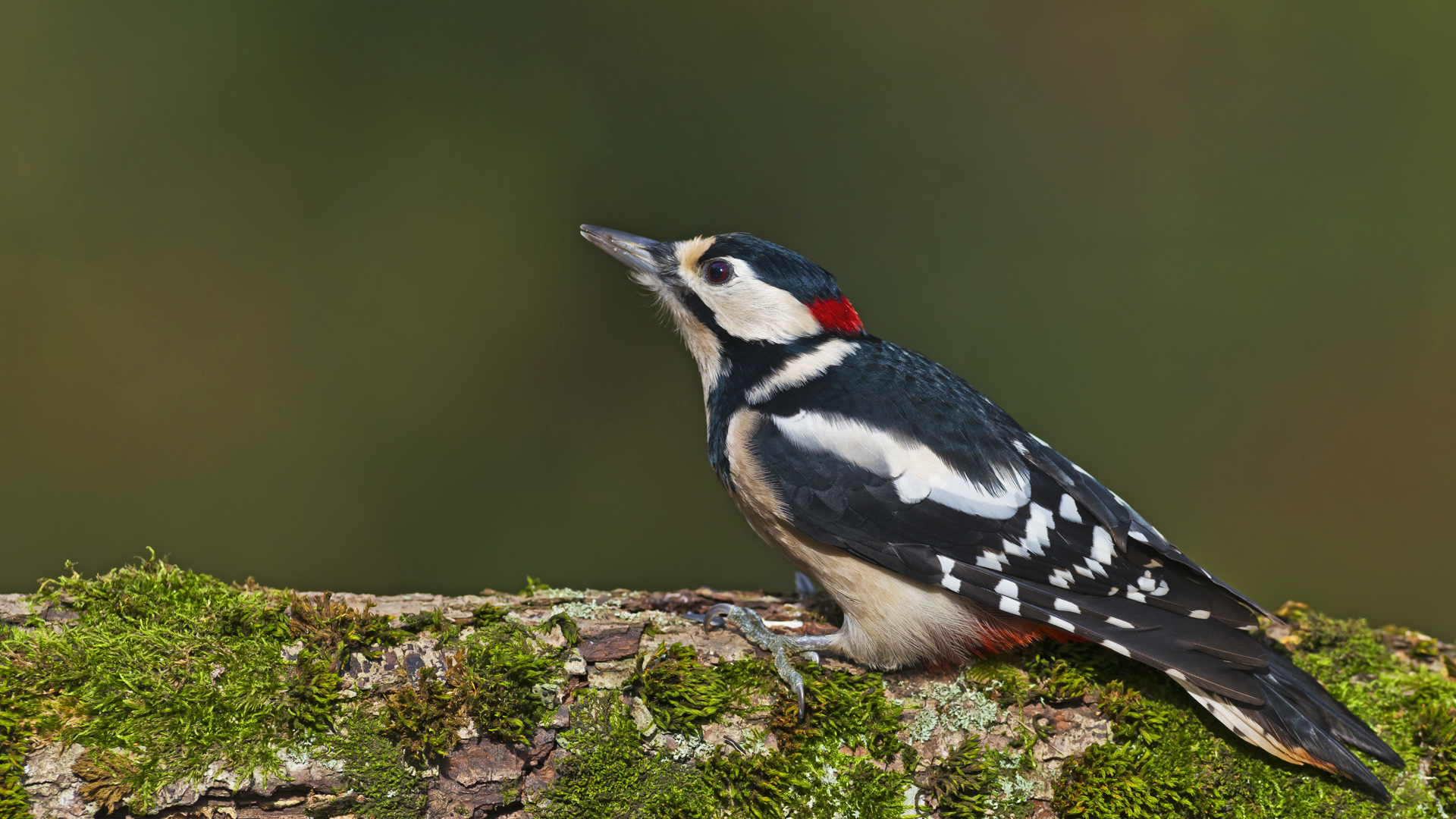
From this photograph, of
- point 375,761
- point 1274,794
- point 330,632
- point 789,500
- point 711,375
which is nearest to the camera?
point 375,761

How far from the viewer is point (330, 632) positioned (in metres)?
1.77

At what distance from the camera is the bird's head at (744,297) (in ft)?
8.16

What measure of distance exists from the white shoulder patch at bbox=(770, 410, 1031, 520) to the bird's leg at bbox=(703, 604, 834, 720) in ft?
1.35

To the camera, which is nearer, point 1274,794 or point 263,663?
point 263,663

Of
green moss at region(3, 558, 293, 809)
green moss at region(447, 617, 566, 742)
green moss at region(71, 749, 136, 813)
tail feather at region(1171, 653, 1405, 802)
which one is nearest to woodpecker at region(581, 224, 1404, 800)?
tail feather at region(1171, 653, 1405, 802)

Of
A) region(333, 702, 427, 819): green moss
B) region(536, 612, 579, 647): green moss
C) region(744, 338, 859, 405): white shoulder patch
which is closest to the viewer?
region(333, 702, 427, 819): green moss

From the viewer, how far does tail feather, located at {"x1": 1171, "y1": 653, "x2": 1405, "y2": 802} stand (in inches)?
74.4

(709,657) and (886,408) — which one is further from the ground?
(886,408)

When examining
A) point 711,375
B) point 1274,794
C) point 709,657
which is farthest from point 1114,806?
point 711,375

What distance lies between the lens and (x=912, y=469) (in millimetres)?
2125

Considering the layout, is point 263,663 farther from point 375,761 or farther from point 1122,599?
point 1122,599

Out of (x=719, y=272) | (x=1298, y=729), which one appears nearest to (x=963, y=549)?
(x=1298, y=729)

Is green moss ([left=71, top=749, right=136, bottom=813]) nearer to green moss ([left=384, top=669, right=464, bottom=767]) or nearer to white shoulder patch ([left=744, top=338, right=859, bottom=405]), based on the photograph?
green moss ([left=384, top=669, right=464, bottom=767])

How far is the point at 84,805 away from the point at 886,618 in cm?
160
